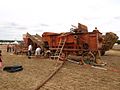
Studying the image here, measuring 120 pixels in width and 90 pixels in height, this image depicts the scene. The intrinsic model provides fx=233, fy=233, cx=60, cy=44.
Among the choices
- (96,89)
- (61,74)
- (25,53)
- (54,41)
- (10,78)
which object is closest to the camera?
(96,89)

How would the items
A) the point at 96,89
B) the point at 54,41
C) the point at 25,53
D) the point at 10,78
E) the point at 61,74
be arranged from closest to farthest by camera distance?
the point at 96,89 → the point at 10,78 → the point at 61,74 → the point at 54,41 → the point at 25,53

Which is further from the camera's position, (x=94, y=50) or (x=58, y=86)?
(x=94, y=50)

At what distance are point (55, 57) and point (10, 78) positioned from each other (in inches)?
291

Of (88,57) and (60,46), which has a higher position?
(60,46)

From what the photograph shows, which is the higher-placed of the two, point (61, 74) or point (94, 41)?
point (94, 41)

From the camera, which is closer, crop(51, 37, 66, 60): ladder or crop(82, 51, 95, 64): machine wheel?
crop(82, 51, 95, 64): machine wheel

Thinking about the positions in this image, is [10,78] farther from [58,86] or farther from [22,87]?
[58,86]

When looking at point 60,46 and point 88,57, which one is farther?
point 60,46

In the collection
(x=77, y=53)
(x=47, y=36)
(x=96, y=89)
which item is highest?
(x=47, y=36)

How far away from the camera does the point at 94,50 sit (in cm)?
Answer: 1606

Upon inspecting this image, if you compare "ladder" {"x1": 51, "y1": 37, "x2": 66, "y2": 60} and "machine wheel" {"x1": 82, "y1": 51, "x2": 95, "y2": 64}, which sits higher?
"ladder" {"x1": 51, "y1": 37, "x2": 66, "y2": 60}

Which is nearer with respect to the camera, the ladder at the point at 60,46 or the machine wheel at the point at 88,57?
the machine wheel at the point at 88,57

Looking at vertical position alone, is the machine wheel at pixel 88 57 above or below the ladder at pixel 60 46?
below

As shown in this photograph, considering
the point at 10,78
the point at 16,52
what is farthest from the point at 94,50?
the point at 16,52
